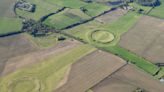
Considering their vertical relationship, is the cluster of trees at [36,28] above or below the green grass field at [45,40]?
above

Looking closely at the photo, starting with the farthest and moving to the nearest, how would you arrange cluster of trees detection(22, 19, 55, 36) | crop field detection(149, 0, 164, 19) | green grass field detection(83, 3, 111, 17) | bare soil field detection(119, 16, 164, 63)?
crop field detection(149, 0, 164, 19), green grass field detection(83, 3, 111, 17), cluster of trees detection(22, 19, 55, 36), bare soil field detection(119, 16, 164, 63)

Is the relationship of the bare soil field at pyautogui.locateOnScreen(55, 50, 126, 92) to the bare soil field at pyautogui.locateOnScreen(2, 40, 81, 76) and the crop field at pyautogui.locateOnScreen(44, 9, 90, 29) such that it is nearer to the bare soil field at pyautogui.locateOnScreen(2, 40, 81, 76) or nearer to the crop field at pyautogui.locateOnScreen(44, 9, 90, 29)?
the bare soil field at pyautogui.locateOnScreen(2, 40, 81, 76)

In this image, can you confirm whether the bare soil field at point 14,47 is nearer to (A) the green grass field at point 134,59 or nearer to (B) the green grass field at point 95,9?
(A) the green grass field at point 134,59

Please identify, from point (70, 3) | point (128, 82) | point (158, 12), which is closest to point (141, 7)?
point (158, 12)

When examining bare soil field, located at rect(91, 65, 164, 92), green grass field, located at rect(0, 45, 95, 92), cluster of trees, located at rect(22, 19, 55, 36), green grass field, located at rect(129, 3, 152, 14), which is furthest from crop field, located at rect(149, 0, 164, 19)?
green grass field, located at rect(0, 45, 95, 92)

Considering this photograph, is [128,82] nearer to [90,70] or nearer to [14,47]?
[90,70]

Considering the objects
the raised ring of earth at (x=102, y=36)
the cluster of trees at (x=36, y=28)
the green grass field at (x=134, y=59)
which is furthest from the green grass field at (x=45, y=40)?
the green grass field at (x=134, y=59)

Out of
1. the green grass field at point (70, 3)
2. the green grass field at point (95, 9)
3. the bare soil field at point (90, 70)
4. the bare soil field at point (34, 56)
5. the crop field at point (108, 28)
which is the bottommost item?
the bare soil field at point (90, 70)

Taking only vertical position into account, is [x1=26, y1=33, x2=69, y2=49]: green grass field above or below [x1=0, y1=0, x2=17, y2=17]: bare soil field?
below
